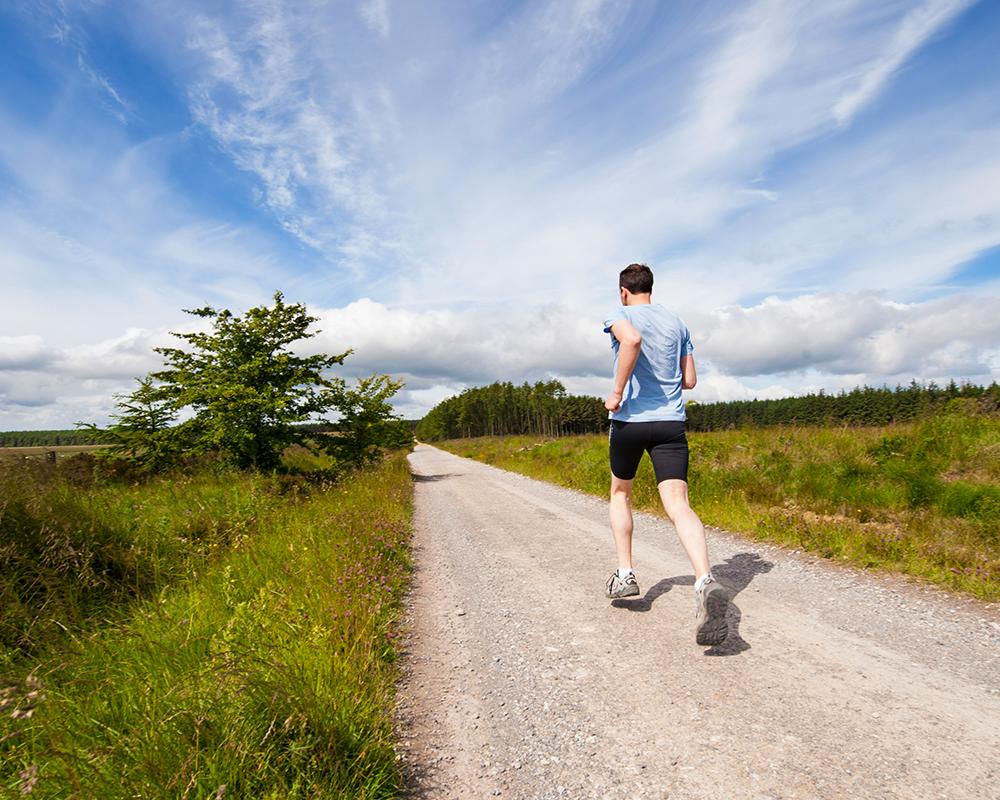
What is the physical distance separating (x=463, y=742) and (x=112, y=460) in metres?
15.3

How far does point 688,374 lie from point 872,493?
14.6ft

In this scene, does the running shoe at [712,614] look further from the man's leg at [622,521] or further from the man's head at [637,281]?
the man's head at [637,281]

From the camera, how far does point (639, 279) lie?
388 centimetres

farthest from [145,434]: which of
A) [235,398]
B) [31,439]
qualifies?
[31,439]

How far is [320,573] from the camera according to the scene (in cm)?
438

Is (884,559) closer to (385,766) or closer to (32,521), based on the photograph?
(385,766)

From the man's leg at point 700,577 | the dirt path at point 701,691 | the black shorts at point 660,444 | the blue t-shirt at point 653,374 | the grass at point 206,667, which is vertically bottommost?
the dirt path at point 701,691

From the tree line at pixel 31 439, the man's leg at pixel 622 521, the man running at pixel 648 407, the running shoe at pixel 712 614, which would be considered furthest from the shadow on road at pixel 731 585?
the tree line at pixel 31 439

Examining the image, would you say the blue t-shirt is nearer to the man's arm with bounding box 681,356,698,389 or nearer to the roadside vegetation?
the man's arm with bounding box 681,356,698,389

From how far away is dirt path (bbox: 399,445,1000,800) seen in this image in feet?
6.41

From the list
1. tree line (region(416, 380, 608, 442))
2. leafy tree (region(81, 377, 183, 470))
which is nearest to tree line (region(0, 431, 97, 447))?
leafy tree (region(81, 377, 183, 470))

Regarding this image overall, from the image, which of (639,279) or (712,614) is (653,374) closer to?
(639,279)

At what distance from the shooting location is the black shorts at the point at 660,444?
3.45 metres

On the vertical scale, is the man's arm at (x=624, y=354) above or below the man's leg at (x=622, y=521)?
above
